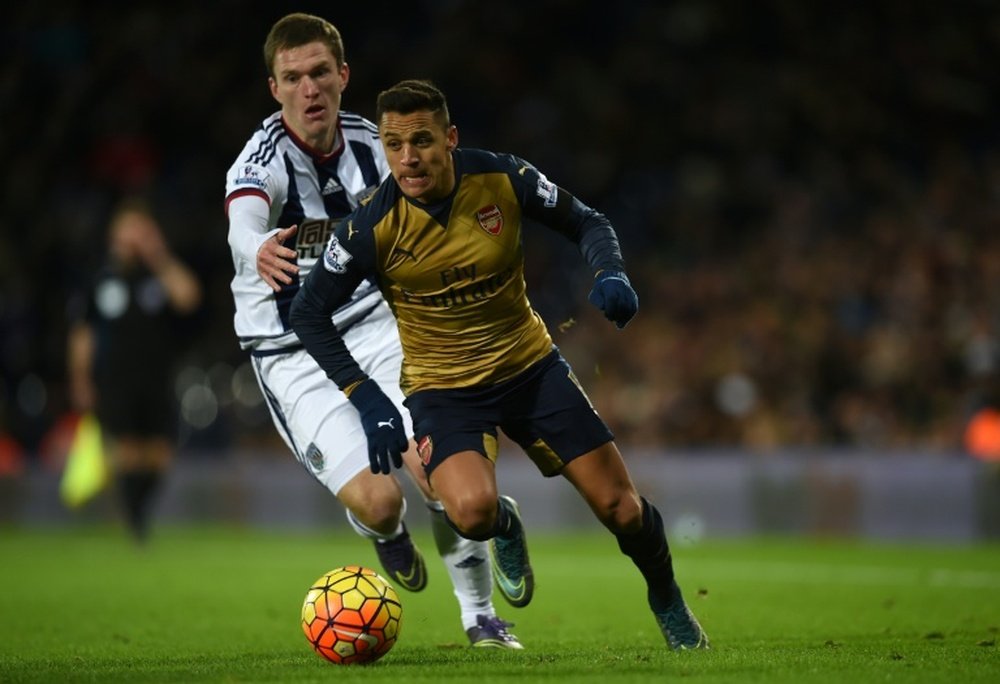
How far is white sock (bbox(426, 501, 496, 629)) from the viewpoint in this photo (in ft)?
22.8

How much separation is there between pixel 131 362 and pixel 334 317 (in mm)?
7155

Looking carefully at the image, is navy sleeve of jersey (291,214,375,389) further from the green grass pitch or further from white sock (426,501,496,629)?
the green grass pitch

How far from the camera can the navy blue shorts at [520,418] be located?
6.15m

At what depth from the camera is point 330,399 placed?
23.0ft

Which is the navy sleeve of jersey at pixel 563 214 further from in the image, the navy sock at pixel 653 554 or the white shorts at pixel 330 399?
the white shorts at pixel 330 399

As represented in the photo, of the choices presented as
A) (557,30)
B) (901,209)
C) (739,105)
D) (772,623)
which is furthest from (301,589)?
(557,30)

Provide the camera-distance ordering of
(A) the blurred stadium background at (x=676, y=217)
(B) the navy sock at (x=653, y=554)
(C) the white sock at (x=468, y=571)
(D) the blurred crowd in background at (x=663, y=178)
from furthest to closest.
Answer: (D) the blurred crowd in background at (x=663, y=178)
(A) the blurred stadium background at (x=676, y=217)
(C) the white sock at (x=468, y=571)
(B) the navy sock at (x=653, y=554)

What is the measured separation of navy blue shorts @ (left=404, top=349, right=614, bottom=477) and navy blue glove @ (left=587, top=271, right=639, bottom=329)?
50 cm

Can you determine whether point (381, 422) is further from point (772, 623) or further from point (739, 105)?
point (739, 105)

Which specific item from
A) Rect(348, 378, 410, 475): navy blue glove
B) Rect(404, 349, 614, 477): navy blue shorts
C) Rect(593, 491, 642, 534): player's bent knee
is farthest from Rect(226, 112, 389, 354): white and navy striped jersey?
Rect(593, 491, 642, 534): player's bent knee

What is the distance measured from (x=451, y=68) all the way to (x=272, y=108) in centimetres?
239

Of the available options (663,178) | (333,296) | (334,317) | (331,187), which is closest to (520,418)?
(333,296)

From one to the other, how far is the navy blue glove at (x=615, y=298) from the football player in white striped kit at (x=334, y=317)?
1362 millimetres

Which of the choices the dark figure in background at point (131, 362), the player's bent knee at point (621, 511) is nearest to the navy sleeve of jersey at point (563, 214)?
the player's bent knee at point (621, 511)
